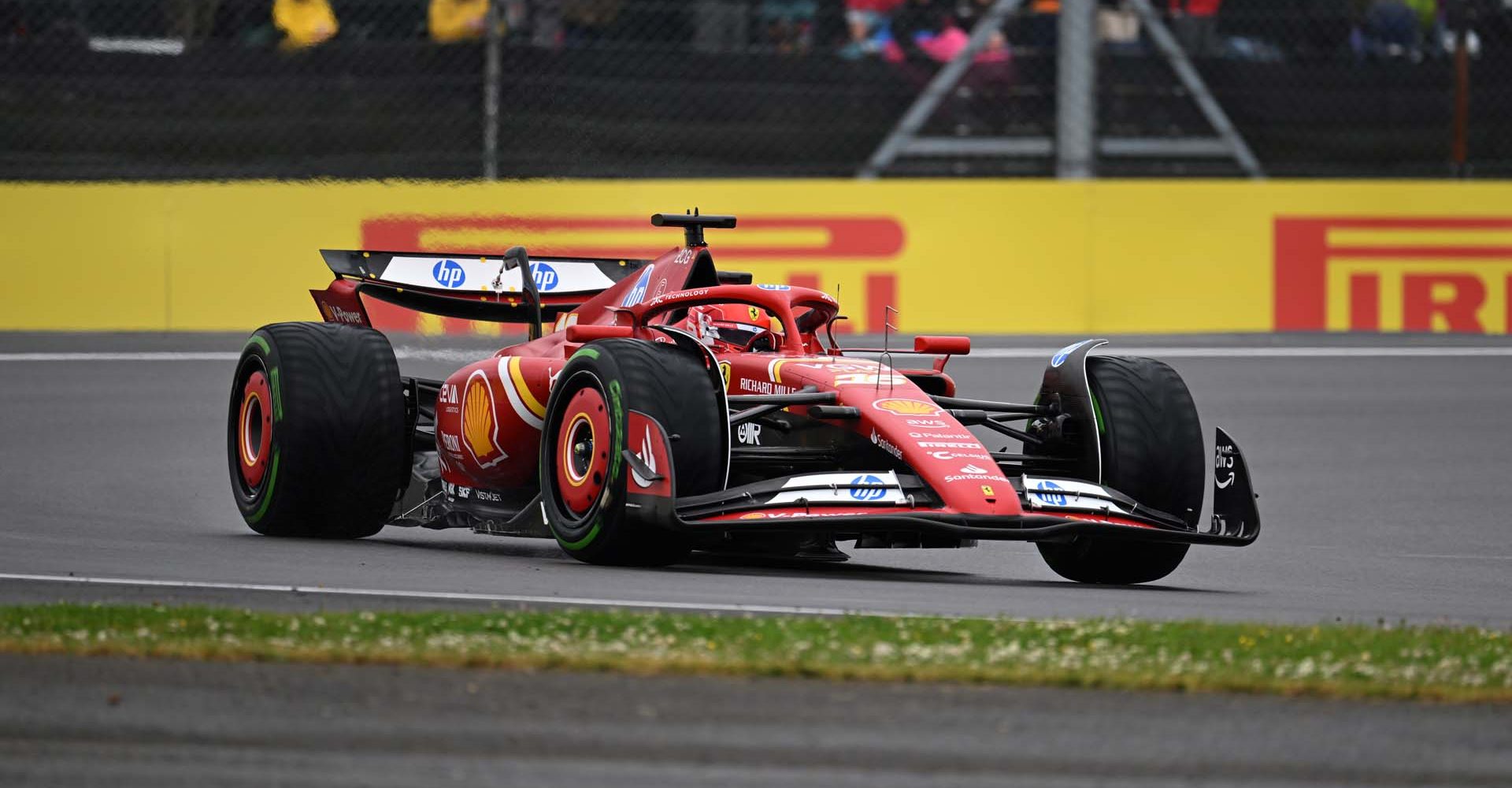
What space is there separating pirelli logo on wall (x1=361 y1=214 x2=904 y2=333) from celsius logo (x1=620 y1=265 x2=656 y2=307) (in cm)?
543

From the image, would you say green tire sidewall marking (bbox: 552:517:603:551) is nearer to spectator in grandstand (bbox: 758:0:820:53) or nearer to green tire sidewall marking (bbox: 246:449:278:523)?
green tire sidewall marking (bbox: 246:449:278:523)

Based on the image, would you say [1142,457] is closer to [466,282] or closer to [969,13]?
[466,282]

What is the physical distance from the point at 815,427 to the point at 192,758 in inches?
168

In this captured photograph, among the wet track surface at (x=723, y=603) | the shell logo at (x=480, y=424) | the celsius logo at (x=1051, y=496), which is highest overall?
the shell logo at (x=480, y=424)

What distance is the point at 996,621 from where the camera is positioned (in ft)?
22.8

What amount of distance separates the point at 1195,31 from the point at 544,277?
7.17 meters

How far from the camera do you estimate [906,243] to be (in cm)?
1609

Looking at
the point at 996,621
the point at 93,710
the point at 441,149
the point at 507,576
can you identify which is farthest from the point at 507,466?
the point at 441,149

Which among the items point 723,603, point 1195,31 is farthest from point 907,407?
point 1195,31

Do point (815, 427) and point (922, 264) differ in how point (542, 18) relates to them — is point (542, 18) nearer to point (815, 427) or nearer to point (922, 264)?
point (922, 264)

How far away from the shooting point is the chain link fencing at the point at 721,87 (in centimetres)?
1612

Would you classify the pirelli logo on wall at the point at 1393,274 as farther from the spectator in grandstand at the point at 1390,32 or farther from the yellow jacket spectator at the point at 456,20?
the yellow jacket spectator at the point at 456,20

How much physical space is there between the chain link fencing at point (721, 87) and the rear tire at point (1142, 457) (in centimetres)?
718

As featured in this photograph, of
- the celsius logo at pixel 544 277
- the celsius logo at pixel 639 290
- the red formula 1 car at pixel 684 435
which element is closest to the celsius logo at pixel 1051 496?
the red formula 1 car at pixel 684 435
